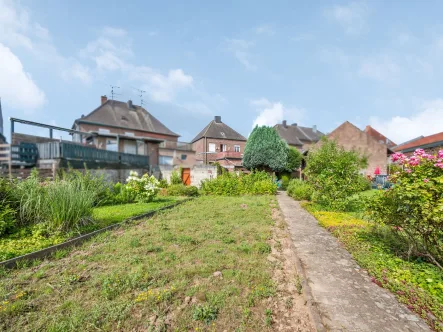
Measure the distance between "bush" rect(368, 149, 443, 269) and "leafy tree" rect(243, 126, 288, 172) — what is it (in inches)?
714

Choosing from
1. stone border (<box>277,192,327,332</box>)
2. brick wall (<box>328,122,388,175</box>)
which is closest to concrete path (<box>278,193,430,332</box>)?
stone border (<box>277,192,327,332</box>)

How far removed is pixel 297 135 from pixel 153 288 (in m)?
41.6

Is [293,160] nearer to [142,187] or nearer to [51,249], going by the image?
[142,187]

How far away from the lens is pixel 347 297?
3008 millimetres

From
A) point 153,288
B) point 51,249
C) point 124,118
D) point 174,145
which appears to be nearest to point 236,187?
point 51,249

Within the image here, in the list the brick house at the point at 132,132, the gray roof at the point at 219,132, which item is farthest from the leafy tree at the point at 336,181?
the gray roof at the point at 219,132

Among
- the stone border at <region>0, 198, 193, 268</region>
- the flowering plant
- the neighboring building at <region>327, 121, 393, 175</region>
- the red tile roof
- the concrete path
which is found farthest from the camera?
the red tile roof

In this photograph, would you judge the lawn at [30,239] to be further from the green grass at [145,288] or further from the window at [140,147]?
Answer: the window at [140,147]

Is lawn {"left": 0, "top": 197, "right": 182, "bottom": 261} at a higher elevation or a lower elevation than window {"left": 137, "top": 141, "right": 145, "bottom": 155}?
lower

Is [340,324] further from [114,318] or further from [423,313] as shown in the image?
[114,318]

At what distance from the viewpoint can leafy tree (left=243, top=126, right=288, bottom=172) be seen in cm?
2216

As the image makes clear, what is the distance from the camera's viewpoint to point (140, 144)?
848 inches

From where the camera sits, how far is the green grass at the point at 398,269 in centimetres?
280

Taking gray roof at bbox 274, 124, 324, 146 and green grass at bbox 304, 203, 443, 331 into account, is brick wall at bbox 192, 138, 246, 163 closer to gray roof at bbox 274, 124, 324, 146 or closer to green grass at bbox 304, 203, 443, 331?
gray roof at bbox 274, 124, 324, 146
